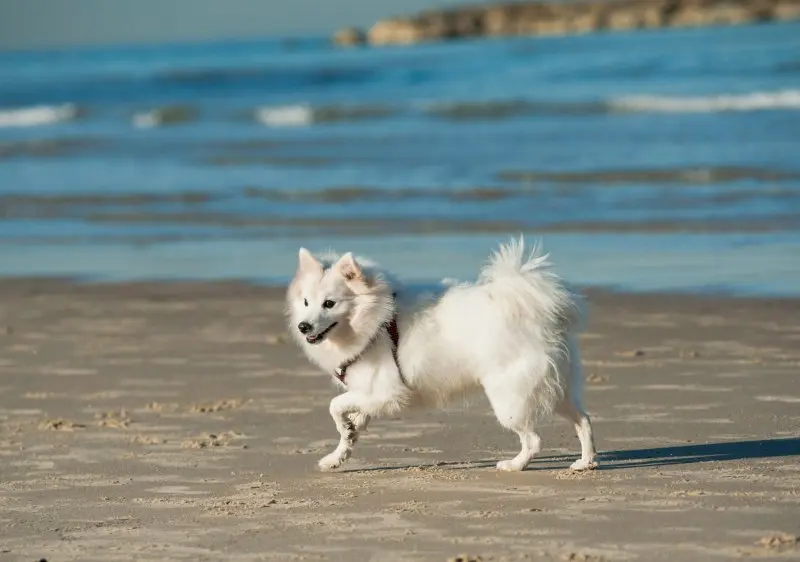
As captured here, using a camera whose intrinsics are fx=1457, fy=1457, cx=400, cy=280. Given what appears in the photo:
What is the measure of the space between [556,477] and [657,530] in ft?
3.21

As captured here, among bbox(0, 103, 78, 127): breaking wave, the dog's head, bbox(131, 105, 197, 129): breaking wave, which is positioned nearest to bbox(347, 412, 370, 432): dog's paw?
the dog's head

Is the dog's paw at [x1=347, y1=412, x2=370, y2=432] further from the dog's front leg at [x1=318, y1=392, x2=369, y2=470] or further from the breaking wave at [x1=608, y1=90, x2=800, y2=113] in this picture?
the breaking wave at [x1=608, y1=90, x2=800, y2=113]

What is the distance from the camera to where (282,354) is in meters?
8.63

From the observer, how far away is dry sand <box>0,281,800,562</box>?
4.84 metres

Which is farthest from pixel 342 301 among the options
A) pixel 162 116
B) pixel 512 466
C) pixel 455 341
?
pixel 162 116

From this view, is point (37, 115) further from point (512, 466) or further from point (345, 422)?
point (512, 466)

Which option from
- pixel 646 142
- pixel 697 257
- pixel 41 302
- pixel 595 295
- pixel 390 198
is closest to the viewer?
pixel 595 295

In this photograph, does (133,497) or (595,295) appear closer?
(133,497)

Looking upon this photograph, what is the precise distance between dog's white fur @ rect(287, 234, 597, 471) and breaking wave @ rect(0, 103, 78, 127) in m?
29.5

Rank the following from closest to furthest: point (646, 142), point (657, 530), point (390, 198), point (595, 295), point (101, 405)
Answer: point (657, 530) → point (101, 405) → point (595, 295) → point (390, 198) → point (646, 142)

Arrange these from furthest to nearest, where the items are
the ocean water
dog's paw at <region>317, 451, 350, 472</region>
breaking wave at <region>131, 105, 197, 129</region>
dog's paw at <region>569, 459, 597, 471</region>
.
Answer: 1. breaking wave at <region>131, 105, 197, 129</region>
2. the ocean water
3. dog's paw at <region>317, 451, 350, 472</region>
4. dog's paw at <region>569, 459, 597, 471</region>

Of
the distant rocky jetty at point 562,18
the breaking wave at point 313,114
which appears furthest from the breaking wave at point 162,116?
the distant rocky jetty at point 562,18

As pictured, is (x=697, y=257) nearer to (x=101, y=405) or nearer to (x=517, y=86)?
(x=101, y=405)

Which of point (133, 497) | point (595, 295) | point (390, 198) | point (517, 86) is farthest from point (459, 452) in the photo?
point (517, 86)
